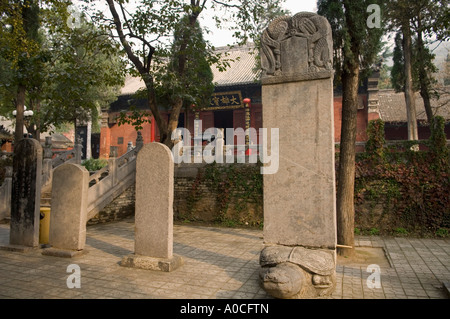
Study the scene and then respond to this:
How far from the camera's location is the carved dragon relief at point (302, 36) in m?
4.17

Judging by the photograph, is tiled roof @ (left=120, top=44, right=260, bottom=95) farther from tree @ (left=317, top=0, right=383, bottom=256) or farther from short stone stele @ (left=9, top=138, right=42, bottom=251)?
short stone stele @ (left=9, top=138, right=42, bottom=251)

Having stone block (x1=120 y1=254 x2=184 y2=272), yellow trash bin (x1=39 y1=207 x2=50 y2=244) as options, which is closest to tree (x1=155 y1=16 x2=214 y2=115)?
yellow trash bin (x1=39 y1=207 x2=50 y2=244)

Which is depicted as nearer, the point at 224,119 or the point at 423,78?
the point at 423,78

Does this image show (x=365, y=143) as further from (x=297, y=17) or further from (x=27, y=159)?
(x=27, y=159)

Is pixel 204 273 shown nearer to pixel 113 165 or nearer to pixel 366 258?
pixel 366 258

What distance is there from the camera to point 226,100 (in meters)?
18.7

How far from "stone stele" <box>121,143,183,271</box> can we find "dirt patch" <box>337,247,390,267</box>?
3060 mm

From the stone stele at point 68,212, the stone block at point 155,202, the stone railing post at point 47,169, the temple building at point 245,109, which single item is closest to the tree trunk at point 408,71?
the temple building at point 245,109

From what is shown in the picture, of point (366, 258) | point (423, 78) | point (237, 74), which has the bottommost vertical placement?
point (366, 258)

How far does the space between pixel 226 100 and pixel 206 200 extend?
9.39m

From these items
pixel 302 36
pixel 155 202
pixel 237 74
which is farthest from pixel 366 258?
pixel 237 74

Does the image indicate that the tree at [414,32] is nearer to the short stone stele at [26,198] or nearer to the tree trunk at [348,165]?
the tree trunk at [348,165]

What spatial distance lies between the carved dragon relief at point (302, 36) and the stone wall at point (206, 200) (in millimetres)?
6093

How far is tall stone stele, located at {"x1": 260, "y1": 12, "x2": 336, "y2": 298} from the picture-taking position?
13.1 feet
